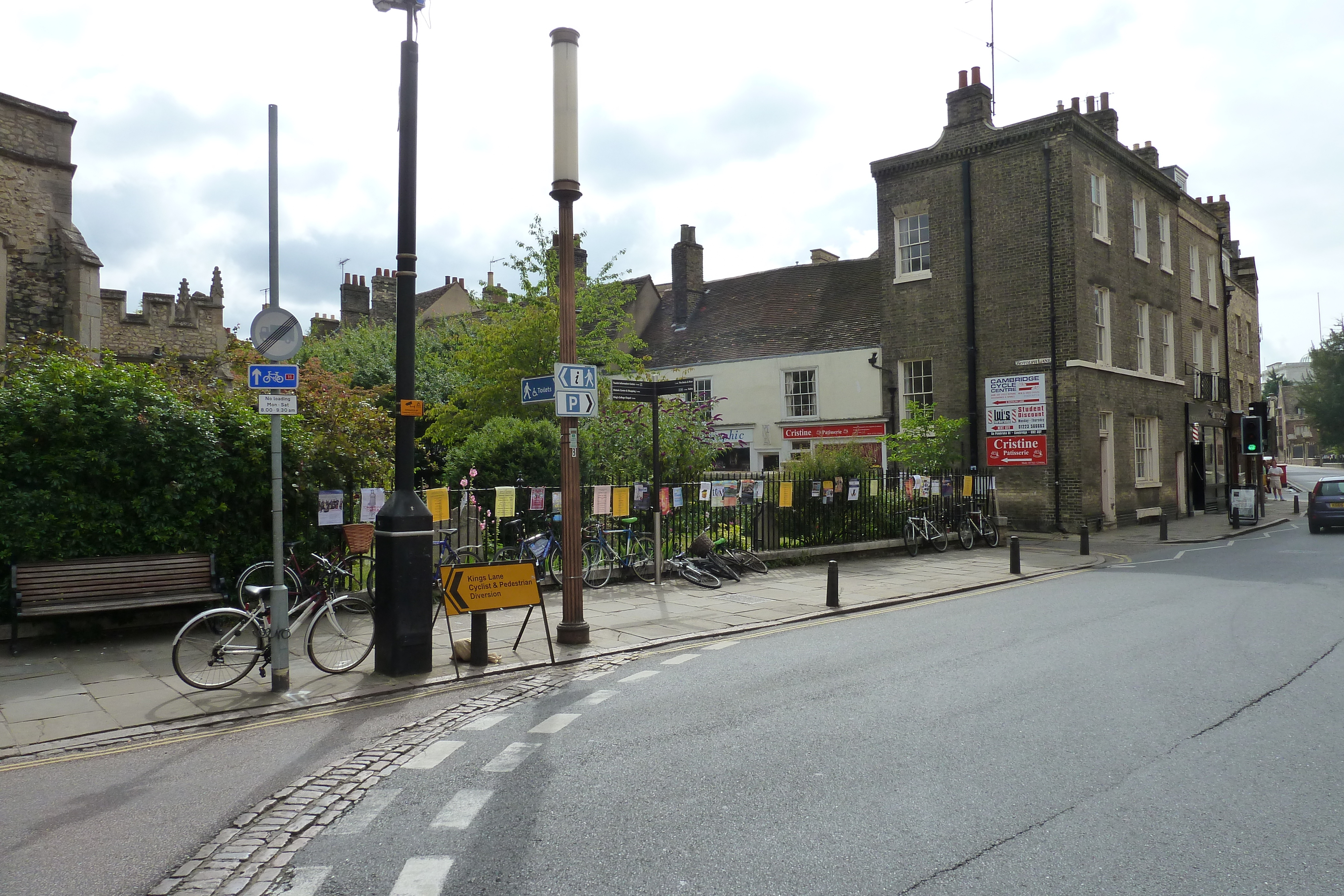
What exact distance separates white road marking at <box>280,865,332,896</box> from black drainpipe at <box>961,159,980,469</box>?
22.8 m

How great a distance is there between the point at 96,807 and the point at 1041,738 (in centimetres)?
538

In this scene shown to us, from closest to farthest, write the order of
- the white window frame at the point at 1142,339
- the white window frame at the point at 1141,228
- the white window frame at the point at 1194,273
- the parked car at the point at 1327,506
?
the parked car at the point at 1327,506
the white window frame at the point at 1142,339
the white window frame at the point at 1141,228
the white window frame at the point at 1194,273

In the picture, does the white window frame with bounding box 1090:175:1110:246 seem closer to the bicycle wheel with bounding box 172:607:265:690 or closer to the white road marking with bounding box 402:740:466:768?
the bicycle wheel with bounding box 172:607:265:690

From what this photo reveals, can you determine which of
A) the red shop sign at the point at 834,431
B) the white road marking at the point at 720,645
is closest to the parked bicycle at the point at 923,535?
the red shop sign at the point at 834,431

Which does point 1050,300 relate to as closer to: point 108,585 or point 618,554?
point 618,554

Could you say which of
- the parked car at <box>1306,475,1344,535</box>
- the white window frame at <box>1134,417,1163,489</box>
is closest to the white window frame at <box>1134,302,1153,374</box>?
the white window frame at <box>1134,417,1163,489</box>

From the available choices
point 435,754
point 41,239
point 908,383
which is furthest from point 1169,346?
point 41,239

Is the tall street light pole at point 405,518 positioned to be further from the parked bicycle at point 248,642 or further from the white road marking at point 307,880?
the white road marking at point 307,880

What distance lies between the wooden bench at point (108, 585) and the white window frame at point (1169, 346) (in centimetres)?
2831

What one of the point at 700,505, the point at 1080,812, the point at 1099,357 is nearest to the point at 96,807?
the point at 1080,812

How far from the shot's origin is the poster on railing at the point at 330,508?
1057cm

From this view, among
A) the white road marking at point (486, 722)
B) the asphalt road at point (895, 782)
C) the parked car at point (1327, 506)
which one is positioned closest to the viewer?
the asphalt road at point (895, 782)

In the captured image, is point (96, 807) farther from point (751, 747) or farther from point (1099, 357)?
point (1099, 357)

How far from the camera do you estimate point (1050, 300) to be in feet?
76.5
